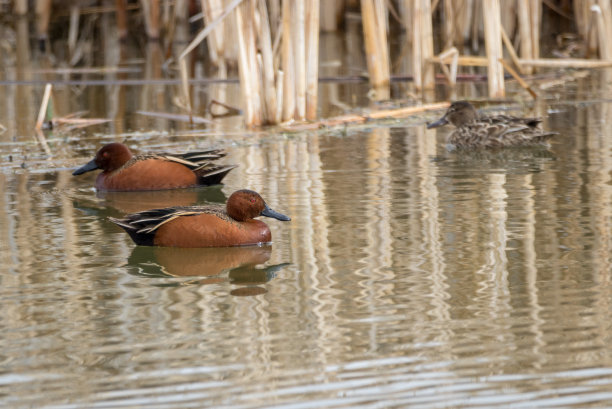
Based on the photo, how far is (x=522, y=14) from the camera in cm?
1267

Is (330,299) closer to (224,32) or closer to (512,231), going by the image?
(512,231)

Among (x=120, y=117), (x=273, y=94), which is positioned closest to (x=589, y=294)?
(x=273, y=94)

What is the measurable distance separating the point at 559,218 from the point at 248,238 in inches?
75.2

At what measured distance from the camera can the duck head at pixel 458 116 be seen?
33.0 feet

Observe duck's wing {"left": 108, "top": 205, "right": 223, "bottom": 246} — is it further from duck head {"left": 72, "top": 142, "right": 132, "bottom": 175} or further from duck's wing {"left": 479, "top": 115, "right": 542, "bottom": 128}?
duck's wing {"left": 479, "top": 115, "right": 542, "bottom": 128}

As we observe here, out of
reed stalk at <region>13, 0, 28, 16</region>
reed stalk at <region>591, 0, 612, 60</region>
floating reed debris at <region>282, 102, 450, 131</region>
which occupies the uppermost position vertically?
reed stalk at <region>13, 0, 28, 16</region>

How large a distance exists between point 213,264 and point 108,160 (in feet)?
8.82

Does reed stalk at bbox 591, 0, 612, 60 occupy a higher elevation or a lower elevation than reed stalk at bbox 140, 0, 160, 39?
lower

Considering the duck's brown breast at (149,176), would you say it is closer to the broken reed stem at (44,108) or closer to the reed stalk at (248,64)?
the reed stalk at (248,64)

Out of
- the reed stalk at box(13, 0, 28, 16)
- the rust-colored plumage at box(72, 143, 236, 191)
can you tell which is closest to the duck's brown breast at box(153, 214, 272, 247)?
the rust-colored plumage at box(72, 143, 236, 191)

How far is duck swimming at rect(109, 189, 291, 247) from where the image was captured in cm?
661

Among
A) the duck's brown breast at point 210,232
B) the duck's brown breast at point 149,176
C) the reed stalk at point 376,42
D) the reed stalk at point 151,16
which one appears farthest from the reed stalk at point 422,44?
the reed stalk at point 151,16

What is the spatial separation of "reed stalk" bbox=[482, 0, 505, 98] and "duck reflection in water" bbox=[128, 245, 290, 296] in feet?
17.3

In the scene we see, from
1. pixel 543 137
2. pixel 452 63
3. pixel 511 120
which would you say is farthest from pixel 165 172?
pixel 452 63
